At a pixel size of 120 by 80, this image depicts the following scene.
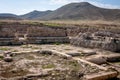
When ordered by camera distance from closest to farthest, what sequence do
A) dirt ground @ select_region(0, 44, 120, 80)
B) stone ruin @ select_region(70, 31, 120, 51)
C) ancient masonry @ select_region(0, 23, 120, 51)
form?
dirt ground @ select_region(0, 44, 120, 80)
stone ruin @ select_region(70, 31, 120, 51)
ancient masonry @ select_region(0, 23, 120, 51)

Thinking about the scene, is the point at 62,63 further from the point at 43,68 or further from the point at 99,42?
the point at 99,42

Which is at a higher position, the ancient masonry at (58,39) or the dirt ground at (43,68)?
the ancient masonry at (58,39)

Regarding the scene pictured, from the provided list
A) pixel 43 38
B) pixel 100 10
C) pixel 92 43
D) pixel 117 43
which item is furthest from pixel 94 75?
pixel 100 10

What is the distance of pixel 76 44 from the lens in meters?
19.5

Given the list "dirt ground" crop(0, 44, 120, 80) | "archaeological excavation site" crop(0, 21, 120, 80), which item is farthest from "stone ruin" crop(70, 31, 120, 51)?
"dirt ground" crop(0, 44, 120, 80)

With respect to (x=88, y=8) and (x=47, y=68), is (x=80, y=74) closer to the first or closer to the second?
(x=47, y=68)

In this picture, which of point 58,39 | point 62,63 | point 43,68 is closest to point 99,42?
point 58,39

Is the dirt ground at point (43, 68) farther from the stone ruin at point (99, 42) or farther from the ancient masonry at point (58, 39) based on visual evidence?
the ancient masonry at point (58, 39)

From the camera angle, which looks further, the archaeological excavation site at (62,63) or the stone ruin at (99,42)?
the stone ruin at (99,42)

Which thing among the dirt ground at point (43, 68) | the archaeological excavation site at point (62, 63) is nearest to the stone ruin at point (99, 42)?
the archaeological excavation site at point (62, 63)

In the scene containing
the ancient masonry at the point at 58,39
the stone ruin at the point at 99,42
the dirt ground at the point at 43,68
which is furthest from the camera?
the ancient masonry at the point at 58,39

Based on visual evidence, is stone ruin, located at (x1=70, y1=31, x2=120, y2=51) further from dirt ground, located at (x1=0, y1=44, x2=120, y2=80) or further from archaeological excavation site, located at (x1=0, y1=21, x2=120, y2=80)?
dirt ground, located at (x1=0, y1=44, x2=120, y2=80)

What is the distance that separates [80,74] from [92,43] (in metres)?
8.67

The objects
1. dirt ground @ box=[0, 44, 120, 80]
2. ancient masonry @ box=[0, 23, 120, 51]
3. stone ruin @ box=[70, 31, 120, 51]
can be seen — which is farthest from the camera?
ancient masonry @ box=[0, 23, 120, 51]
